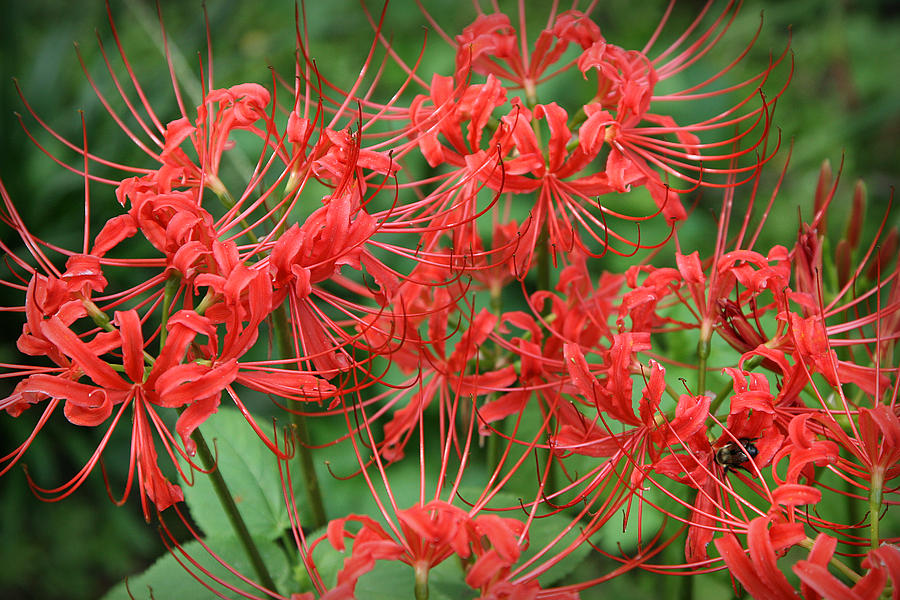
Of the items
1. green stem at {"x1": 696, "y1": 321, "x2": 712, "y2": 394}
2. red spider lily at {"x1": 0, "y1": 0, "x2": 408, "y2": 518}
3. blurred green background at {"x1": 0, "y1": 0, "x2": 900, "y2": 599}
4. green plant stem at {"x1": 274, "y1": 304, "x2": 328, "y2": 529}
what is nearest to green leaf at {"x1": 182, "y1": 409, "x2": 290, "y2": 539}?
green plant stem at {"x1": 274, "y1": 304, "x2": 328, "y2": 529}

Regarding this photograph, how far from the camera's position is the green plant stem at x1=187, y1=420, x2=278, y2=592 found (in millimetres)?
783

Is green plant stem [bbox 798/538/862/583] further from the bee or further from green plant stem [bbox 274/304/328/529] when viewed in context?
green plant stem [bbox 274/304/328/529]

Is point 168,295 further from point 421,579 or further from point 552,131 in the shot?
point 552,131

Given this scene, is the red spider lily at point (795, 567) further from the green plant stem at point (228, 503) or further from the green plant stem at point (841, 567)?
the green plant stem at point (228, 503)

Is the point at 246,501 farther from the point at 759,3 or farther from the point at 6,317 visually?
the point at 759,3

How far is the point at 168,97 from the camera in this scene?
241cm

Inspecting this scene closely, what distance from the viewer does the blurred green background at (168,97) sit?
2.13 metres

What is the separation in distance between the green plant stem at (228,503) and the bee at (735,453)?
0.53 metres

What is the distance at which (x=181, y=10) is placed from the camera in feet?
10.6

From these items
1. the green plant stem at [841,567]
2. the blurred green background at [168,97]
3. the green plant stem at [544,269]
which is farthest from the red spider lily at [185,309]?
the blurred green background at [168,97]

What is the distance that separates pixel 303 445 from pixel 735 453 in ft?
1.63

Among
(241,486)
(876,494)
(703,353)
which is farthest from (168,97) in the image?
(876,494)

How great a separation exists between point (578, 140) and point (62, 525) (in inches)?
72.4

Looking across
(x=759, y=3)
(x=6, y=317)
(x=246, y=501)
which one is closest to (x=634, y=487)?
(x=246, y=501)
